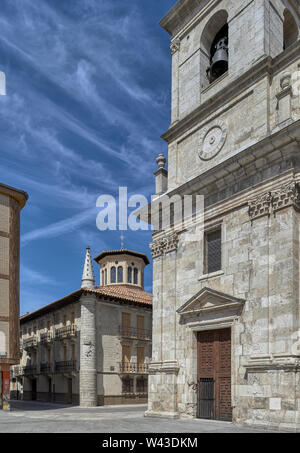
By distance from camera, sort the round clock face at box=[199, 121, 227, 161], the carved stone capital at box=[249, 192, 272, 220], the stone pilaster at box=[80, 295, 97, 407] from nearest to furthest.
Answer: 1. the carved stone capital at box=[249, 192, 272, 220]
2. the round clock face at box=[199, 121, 227, 161]
3. the stone pilaster at box=[80, 295, 97, 407]

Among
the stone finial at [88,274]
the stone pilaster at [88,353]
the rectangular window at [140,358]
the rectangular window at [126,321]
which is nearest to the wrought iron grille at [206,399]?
the stone pilaster at [88,353]

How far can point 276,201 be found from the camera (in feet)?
50.9

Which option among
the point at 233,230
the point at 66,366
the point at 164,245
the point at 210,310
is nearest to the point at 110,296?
the point at 66,366

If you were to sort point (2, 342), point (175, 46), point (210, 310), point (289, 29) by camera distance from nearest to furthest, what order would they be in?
point (210, 310) < point (289, 29) < point (175, 46) < point (2, 342)

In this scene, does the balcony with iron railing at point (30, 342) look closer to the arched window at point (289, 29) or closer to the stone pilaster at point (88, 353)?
the stone pilaster at point (88, 353)

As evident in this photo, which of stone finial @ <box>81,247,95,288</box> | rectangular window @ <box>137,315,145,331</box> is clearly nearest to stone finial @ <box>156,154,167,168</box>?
stone finial @ <box>81,247,95,288</box>

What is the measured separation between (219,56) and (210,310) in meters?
10.6

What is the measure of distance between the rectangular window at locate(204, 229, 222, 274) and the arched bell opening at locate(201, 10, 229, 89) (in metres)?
6.91

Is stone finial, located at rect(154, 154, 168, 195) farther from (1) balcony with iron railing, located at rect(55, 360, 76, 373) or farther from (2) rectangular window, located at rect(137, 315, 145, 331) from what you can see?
(2) rectangular window, located at rect(137, 315, 145, 331)

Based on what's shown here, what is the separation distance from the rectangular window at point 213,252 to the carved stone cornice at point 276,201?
205cm

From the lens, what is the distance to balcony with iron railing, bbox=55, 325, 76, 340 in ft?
120

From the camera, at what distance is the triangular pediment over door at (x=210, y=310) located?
53.4 feet

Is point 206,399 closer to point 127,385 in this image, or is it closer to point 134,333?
point 127,385
